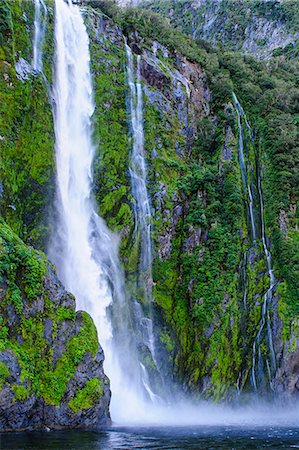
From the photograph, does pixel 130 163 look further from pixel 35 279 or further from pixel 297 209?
pixel 35 279

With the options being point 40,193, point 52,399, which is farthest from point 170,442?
point 40,193

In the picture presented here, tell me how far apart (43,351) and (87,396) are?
2081 mm

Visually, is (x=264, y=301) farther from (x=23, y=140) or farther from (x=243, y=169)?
(x=23, y=140)

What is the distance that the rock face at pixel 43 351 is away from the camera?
1473 cm

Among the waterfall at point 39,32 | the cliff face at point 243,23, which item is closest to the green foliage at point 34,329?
the waterfall at point 39,32


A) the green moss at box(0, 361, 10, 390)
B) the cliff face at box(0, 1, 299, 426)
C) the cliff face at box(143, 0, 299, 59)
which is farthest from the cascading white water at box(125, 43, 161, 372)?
the cliff face at box(143, 0, 299, 59)

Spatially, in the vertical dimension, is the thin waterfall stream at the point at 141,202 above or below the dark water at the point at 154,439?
above

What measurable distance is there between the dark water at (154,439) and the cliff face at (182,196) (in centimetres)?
229

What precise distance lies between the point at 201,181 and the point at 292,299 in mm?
8003

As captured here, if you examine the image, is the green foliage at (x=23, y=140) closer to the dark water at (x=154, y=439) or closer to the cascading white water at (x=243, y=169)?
the dark water at (x=154, y=439)

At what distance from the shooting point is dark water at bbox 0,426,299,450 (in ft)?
39.1

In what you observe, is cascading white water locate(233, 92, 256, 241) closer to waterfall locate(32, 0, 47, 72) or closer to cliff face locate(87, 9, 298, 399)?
cliff face locate(87, 9, 298, 399)

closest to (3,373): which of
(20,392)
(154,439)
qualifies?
(20,392)

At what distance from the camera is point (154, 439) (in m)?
13.4
